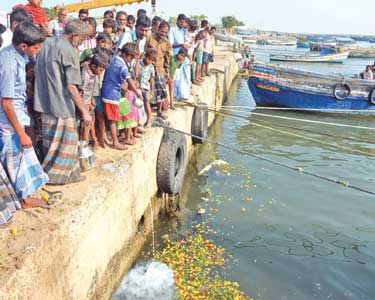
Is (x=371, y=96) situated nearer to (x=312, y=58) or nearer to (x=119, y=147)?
(x=119, y=147)

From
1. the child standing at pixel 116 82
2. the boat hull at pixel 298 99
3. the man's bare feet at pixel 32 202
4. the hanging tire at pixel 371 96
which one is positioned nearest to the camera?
the man's bare feet at pixel 32 202

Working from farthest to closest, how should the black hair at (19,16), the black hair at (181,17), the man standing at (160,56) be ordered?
1. the black hair at (181,17)
2. the man standing at (160,56)
3. the black hair at (19,16)

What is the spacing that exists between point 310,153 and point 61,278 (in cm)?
882

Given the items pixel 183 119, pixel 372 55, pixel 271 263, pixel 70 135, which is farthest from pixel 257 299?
pixel 372 55

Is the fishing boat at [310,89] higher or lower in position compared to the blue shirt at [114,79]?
lower

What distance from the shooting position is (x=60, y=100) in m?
3.92

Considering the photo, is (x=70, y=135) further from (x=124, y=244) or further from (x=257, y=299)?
(x=257, y=299)

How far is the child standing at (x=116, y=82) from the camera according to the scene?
5219 millimetres

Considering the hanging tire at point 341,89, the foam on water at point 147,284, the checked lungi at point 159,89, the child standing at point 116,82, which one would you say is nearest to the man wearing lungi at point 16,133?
the foam on water at point 147,284

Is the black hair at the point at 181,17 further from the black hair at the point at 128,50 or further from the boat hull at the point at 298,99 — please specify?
the boat hull at the point at 298,99

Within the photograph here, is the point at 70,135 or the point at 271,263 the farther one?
the point at 271,263

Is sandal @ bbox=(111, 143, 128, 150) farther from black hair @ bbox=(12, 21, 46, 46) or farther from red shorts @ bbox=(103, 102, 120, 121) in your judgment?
black hair @ bbox=(12, 21, 46, 46)

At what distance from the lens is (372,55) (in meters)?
51.7

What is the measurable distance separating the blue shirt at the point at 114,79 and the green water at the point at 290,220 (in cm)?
236
